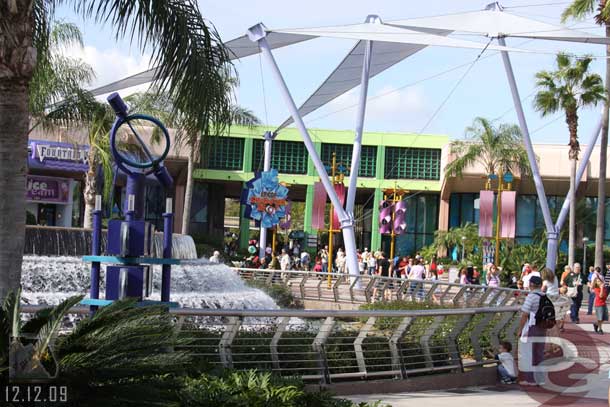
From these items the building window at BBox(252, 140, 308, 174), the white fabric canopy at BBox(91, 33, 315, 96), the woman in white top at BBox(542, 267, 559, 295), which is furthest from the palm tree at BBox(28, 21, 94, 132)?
the building window at BBox(252, 140, 308, 174)

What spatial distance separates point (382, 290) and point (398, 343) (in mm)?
16243

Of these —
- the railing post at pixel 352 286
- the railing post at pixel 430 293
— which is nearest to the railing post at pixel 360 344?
the railing post at pixel 430 293

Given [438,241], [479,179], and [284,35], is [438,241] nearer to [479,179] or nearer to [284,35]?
→ [479,179]

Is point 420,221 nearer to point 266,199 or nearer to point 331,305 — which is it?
point 266,199

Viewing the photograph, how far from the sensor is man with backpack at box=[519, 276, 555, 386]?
12.6 metres

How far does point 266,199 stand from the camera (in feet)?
139

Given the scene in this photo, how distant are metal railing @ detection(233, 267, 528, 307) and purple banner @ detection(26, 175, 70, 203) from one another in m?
19.7

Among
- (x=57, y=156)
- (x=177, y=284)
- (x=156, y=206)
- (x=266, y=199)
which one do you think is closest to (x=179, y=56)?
(x=177, y=284)

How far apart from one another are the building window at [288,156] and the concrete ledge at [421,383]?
54042 millimetres

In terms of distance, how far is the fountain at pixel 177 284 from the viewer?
71.0ft

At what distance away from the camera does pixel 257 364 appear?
1027cm

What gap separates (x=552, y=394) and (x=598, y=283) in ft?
40.4

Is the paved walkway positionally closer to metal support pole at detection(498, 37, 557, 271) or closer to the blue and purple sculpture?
the blue and purple sculpture
